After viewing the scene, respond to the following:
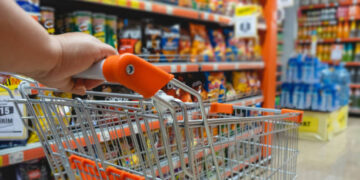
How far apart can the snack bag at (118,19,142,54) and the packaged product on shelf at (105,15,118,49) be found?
58 millimetres

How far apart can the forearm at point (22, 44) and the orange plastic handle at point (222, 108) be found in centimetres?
86

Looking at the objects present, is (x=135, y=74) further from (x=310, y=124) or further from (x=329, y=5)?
(x=329, y=5)

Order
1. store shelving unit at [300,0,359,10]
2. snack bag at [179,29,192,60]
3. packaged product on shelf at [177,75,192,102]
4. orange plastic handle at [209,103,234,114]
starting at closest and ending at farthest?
packaged product on shelf at [177,75,192,102], orange plastic handle at [209,103,234,114], snack bag at [179,29,192,60], store shelving unit at [300,0,359,10]

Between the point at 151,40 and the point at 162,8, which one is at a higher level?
the point at 162,8

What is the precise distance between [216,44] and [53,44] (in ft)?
7.47

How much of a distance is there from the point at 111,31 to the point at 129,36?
5.8 inches

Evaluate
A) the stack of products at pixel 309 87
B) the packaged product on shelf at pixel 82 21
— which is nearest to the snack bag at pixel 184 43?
the packaged product on shelf at pixel 82 21

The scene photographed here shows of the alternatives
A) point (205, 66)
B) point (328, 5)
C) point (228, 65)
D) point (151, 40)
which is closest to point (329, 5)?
point (328, 5)

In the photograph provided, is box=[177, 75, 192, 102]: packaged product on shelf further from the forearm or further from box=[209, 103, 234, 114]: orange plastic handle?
the forearm

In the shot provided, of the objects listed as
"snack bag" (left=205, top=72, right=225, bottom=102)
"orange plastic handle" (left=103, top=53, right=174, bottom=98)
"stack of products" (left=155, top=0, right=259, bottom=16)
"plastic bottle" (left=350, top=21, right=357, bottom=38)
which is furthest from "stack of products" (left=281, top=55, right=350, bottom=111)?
"orange plastic handle" (left=103, top=53, right=174, bottom=98)

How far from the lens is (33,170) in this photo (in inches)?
62.2

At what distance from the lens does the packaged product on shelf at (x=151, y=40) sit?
6.62 feet

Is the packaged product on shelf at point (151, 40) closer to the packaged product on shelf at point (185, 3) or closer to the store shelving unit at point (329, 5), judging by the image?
the packaged product on shelf at point (185, 3)

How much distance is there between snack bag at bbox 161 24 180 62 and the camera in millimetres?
2139
